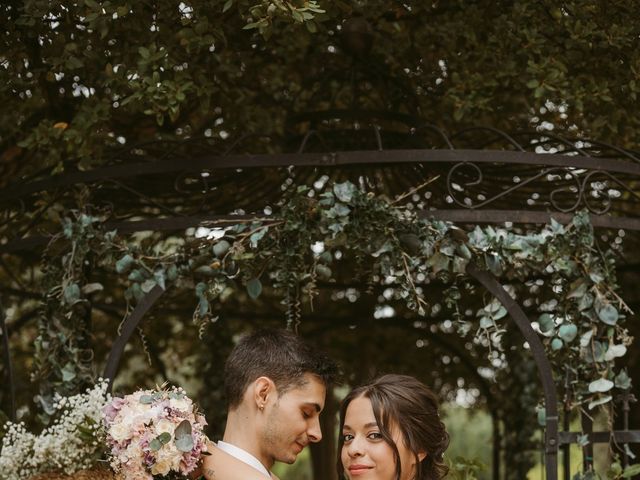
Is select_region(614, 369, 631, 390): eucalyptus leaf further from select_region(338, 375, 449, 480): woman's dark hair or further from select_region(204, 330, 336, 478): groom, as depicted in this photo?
select_region(204, 330, 336, 478): groom

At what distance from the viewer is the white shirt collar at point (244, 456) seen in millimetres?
3367

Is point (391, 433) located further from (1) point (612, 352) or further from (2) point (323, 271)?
(1) point (612, 352)

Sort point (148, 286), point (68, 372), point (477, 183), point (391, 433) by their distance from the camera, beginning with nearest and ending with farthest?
point (391, 433) → point (477, 183) → point (148, 286) → point (68, 372)

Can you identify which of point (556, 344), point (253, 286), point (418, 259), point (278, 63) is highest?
point (278, 63)

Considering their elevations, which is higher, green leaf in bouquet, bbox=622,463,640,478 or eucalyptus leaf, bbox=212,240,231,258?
eucalyptus leaf, bbox=212,240,231,258

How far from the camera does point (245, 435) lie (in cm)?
340

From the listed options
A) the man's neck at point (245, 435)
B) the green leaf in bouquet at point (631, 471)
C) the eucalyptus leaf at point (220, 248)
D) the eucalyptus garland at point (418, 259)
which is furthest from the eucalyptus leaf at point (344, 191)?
the green leaf in bouquet at point (631, 471)

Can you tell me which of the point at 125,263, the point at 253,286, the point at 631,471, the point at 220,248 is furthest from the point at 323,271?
the point at 631,471

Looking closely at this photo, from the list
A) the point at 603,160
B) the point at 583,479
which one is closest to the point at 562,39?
the point at 603,160

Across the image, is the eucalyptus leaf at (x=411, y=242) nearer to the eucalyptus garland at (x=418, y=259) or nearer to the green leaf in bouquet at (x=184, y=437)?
the eucalyptus garland at (x=418, y=259)

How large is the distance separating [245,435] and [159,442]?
35cm

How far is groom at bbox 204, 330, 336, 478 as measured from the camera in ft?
11.1

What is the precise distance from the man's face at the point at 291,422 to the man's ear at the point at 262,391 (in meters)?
0.02

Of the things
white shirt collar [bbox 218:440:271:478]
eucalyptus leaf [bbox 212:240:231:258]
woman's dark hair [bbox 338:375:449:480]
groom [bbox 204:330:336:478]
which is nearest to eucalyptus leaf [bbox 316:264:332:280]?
eucalyptus leaf [bbox 212:240:231:258]
